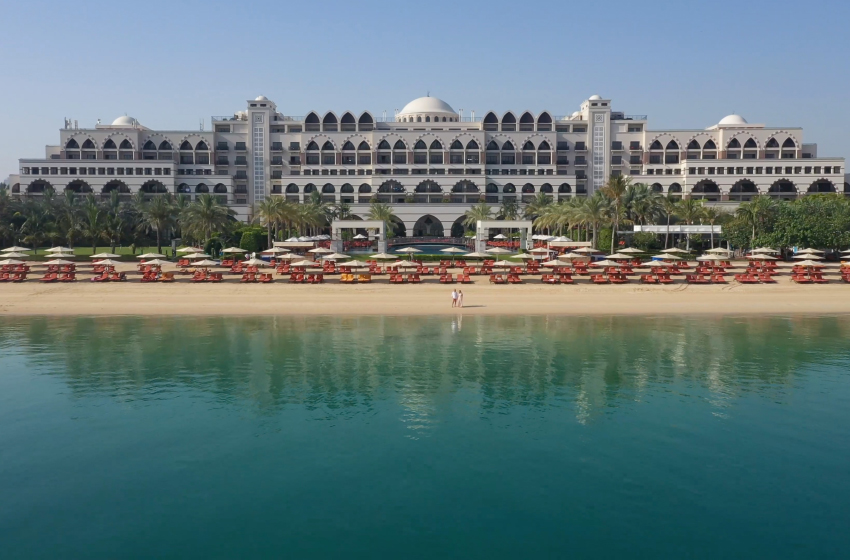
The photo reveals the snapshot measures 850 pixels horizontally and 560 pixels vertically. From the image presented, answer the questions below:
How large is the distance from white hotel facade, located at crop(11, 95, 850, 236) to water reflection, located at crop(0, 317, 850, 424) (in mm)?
69297

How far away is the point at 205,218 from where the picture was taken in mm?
67438

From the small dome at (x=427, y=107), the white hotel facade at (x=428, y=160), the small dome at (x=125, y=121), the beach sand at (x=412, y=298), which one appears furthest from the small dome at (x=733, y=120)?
the small dome at (x=125, y=121)

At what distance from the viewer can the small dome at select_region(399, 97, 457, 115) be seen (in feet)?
396

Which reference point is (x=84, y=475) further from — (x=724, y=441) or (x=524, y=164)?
(x=524, y=164)

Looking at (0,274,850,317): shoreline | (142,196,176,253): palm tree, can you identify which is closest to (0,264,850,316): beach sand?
(0,274,850,317): shoreline

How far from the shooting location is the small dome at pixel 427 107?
121 meters

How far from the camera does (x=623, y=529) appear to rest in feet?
42.6

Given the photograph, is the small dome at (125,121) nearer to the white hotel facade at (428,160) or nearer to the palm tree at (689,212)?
the white hotel facade at (428,160)

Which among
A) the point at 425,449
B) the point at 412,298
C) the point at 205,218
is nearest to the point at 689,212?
the point at 412,298

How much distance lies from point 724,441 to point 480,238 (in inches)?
2237

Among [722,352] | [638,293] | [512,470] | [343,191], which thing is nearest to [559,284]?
[638,293]

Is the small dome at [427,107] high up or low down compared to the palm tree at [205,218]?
up

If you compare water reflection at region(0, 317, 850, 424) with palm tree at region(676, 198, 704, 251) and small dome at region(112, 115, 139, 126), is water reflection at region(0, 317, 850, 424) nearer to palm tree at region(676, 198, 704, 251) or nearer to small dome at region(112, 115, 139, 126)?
palm tree at region(676, 198, 704, 251)

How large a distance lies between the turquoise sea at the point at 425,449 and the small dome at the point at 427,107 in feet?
318
